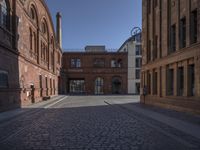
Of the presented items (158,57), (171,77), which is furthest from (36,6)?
(171,77)

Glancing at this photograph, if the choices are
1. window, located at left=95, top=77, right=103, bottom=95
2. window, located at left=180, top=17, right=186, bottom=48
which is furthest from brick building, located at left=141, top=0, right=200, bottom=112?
window, located at left=95, top=77, right=103, bottom=95

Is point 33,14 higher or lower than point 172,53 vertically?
higher

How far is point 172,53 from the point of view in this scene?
68.4ft

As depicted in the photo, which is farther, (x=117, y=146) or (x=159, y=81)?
(x=159, y=81)

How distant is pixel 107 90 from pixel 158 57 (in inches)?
1519

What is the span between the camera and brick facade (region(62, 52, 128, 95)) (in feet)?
205

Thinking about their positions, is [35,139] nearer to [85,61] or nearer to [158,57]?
[158,57]

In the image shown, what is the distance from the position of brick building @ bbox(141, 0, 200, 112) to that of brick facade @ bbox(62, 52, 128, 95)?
105 ft

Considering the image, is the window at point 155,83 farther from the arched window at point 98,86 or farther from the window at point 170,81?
the arched window at point 98,86

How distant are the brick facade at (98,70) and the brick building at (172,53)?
3206 centimetres

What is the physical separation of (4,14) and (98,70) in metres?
42.7

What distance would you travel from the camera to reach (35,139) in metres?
9.46

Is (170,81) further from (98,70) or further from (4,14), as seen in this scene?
(98,70)

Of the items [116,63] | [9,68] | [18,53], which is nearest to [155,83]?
[18,53]
